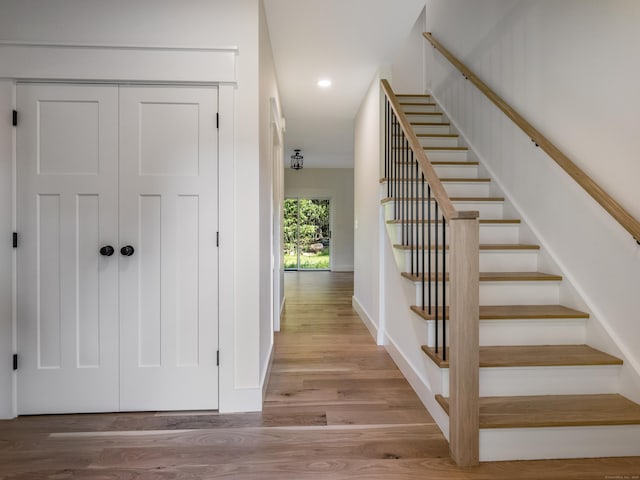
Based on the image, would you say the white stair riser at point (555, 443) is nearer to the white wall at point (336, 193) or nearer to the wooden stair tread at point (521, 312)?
the wooden stair tread at point (521, 312)

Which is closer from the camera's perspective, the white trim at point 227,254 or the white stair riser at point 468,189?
the white trim at point 227,254

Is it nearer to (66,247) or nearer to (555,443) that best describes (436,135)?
(555,443)

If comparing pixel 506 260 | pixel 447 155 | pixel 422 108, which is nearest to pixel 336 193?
pixel 422 108

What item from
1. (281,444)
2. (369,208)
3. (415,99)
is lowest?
(281,444)

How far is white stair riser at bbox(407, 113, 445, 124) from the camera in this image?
4.06 m

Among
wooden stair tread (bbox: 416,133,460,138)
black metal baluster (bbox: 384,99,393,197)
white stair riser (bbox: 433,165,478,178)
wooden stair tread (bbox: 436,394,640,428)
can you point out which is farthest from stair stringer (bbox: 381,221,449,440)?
wooden stair tread (bbox: 416,133,460,138)

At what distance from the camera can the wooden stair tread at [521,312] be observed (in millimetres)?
1999

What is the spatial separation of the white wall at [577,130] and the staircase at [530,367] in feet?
0.49

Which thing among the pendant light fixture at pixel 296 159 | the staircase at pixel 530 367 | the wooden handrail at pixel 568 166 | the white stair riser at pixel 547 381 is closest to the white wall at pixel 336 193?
the pendant light fixture at pixel 296 159

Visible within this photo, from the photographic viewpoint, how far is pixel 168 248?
2088 mm

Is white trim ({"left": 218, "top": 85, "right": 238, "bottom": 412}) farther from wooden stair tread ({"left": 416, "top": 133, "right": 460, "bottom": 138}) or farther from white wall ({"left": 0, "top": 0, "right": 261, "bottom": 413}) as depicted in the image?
wooden stair tread ({"left": 416, "top": 133, "right": 460, "bottom": 138})

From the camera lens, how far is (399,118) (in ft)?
8.65

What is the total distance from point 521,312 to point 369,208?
6.63 feet

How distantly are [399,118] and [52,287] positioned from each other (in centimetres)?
254
